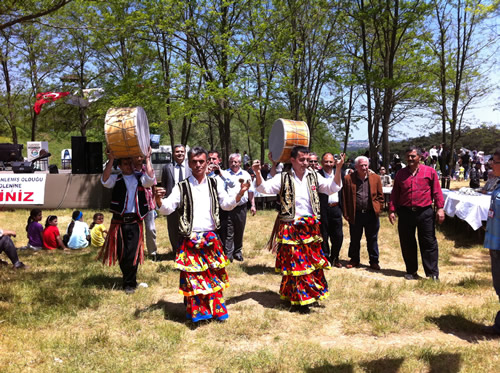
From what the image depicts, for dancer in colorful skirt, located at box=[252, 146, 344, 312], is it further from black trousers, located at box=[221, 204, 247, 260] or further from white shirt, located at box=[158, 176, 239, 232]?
black trousers, located at box=[221, 204, 247, 260]

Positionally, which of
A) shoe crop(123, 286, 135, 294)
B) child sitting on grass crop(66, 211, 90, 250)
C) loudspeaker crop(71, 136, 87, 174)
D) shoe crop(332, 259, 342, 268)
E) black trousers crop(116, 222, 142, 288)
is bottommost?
shoe crop(332, 259, 342, 268)

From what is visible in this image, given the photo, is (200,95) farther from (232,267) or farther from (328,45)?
(232,267)

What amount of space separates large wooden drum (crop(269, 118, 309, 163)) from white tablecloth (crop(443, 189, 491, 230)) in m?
4.74

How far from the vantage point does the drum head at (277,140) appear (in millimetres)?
5906

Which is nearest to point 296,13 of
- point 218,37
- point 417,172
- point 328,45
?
point 328,45

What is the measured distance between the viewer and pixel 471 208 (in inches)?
347

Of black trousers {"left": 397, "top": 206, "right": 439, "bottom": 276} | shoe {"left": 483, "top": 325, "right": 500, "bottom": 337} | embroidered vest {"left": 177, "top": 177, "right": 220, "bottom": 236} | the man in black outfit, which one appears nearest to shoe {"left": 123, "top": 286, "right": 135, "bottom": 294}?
embroidered vest {"left": 177, "top": 177, "right": 220, "bottom": 236}

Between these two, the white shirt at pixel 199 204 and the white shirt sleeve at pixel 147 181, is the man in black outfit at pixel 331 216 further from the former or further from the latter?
the white shirt sleeve at pixel 147 181

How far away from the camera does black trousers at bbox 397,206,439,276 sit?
6449mm

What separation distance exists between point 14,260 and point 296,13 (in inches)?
641

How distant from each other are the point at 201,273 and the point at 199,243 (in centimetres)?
33

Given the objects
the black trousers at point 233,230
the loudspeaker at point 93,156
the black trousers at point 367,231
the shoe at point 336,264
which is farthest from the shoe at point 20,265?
the loudspeaker at point 93,156

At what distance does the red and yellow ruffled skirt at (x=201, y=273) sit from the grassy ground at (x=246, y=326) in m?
0.18

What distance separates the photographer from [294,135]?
19.2 ft
